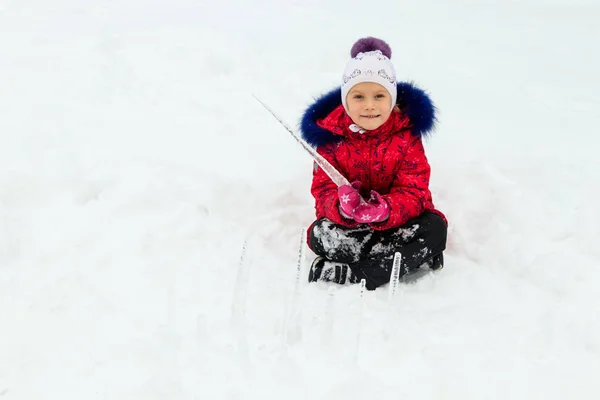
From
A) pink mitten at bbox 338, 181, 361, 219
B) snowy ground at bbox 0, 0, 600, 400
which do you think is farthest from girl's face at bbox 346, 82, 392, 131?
snowy ground at bbox 0, 0, 600, 400

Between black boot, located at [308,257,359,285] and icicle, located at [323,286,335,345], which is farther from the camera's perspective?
black boot, located at [308,257,359,285]

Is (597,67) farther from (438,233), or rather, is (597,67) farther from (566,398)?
(566,398)

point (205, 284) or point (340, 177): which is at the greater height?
point (340, 177)

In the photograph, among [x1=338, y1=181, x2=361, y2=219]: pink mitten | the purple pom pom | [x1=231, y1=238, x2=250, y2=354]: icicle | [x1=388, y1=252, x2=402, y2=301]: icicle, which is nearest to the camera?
[x1=231, y1=238, x2=250, y2=354]: icicle

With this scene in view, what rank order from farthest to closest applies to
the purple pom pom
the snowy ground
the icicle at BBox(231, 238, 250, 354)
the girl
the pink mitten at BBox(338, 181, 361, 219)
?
1. the purple pom pom
2. the girl
3. the pink mitten at BBox(338, 181, 361, 219)
4. the icicle at BBox(231, 238, 250, 354)
5. the snowy ground

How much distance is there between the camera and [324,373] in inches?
82.5

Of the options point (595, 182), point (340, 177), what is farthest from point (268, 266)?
point (595, 182)

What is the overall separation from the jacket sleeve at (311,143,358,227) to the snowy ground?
1.05 ft

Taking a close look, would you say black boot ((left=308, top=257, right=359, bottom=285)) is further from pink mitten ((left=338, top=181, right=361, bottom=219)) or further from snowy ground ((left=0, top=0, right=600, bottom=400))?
pink mitten ((left=338, top=181, right=361, bottom=219))

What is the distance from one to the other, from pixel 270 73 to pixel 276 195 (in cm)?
178

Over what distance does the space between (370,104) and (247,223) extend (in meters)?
0.93

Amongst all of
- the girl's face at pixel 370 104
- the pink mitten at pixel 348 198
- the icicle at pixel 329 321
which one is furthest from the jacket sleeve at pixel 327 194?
the icicle at pixel 329 321

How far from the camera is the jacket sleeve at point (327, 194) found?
278cm

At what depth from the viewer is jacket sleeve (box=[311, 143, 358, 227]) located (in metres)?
2.78
